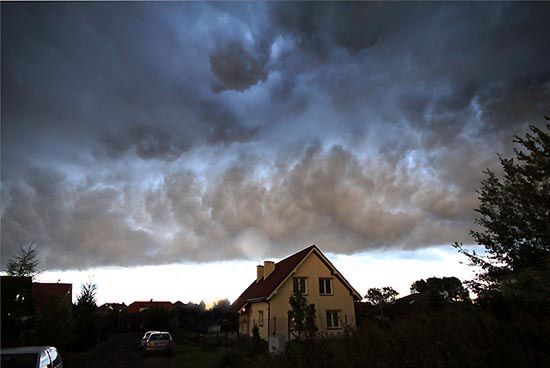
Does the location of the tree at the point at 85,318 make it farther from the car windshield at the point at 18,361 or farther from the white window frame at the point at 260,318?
the car windshield at the point at 18,361

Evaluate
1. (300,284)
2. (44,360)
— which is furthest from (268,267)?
(44,360)

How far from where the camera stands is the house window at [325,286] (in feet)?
94.3

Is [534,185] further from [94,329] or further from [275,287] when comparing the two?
[94,329]

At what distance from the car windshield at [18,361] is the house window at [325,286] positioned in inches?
903

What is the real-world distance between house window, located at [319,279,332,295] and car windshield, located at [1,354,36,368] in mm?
22940

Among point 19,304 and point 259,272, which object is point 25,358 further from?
point 259,272

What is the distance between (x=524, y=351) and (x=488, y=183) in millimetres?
15935

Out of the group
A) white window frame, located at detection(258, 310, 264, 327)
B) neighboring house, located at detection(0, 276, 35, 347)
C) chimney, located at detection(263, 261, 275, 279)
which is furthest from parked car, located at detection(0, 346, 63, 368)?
chimney, located at detection(263, 261, 275, 279)

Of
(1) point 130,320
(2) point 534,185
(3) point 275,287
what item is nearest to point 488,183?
(2) point 534,185

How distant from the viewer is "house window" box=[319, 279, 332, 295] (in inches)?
1132

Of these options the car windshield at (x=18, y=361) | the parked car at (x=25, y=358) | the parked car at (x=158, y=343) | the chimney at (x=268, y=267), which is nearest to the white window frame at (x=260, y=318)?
the chimney at (x=268, y=267)

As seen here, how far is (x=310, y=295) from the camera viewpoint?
28125mm

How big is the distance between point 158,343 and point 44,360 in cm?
1509

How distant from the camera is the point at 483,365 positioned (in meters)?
5.32
